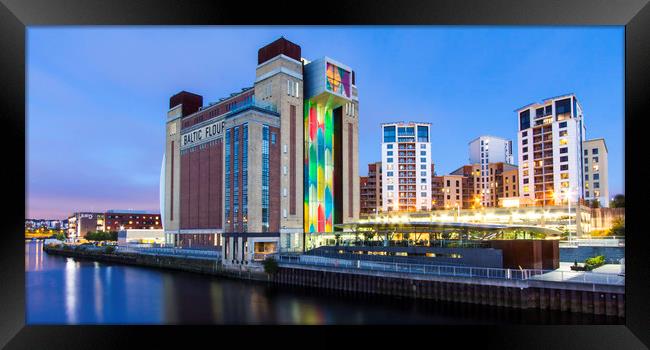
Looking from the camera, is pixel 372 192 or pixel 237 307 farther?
pixel 372 192

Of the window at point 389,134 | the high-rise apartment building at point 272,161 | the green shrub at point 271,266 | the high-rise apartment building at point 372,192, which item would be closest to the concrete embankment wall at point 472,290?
the green shrub at point 271,266

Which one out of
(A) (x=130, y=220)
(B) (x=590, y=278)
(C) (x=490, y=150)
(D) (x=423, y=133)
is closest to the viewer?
(B) (x=590, y=278)

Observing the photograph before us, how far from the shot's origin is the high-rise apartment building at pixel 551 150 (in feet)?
222

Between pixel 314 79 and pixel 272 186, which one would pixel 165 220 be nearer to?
pixel 272 186

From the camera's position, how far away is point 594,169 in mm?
72312

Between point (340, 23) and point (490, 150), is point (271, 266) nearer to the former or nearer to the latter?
point (340, 23)

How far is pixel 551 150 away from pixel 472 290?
55.6m

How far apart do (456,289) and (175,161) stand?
5147cm

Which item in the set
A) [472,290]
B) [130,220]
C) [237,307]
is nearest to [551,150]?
[472,290]

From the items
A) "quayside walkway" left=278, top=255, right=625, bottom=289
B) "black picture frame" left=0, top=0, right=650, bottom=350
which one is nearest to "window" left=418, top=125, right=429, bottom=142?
"quayside walkway" left=278, top=255, right=625, bottom=289

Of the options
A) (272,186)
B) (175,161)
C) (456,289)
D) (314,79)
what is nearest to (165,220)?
(175,161)

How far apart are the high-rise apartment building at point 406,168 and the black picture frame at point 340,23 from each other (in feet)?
250

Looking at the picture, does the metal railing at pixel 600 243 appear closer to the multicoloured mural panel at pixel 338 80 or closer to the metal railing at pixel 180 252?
the multicoloured mural panel at pixel 338 80

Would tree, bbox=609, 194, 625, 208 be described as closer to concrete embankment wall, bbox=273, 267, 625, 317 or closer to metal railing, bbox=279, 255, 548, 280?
metal railing, bbox=279, 255, 548, 280
